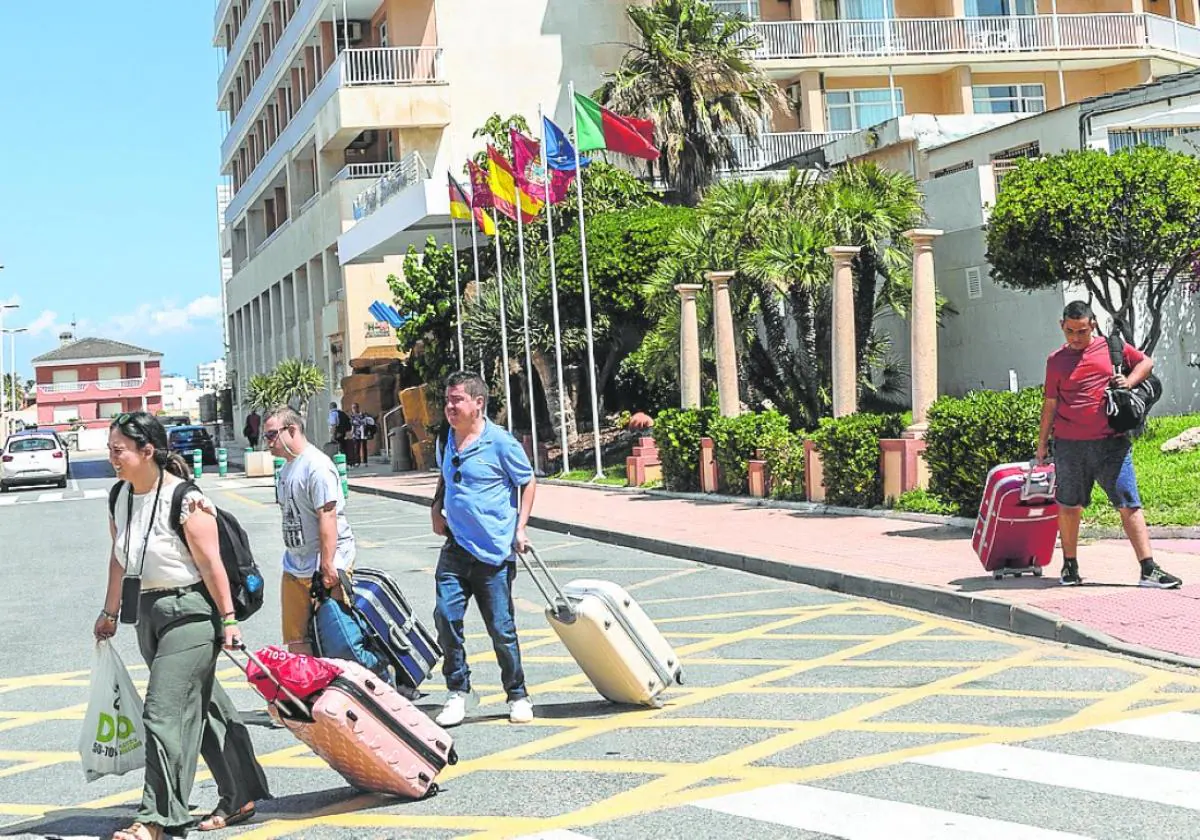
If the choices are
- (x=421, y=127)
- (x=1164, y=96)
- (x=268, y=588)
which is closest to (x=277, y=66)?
(x=421, y=127)

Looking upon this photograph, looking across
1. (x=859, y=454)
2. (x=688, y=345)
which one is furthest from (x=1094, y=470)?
(x=688, y=345)

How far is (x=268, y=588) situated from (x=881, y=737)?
9220 millimetres

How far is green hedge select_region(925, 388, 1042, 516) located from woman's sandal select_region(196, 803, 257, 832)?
30.7 feet

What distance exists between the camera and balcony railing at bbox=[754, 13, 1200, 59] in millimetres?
43031

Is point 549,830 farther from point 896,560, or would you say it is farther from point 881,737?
point 896,560

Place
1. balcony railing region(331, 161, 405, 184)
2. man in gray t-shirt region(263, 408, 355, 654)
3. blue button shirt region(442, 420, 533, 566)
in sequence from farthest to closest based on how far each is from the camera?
balcony railing region(331, 161, 405, 184), man in gray t-shirt region(263, 408, 355, 654), blue button shirt region(442, 420, 533, 566)

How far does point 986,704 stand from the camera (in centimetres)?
755

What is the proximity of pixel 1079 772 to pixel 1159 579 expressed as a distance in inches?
173

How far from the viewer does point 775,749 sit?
683 cm

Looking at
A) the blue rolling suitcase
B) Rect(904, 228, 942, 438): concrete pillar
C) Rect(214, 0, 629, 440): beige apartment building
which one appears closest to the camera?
the blue rolling suitcase

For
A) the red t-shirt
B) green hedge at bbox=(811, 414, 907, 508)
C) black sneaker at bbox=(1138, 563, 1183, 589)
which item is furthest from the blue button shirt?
green hedge at bbox=(811, 414, 907, 508)

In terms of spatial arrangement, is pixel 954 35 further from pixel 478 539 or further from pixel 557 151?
pixel 478 539

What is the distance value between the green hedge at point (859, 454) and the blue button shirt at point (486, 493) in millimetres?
Answer: 9714

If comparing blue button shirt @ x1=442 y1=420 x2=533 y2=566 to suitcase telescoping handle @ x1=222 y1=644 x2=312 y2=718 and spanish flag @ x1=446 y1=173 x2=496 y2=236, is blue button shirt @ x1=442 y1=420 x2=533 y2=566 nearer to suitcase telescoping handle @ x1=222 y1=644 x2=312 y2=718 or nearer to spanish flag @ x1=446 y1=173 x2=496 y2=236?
suitcase telescoping handle @ x1=222 y1=644 x2=312 y2=718
